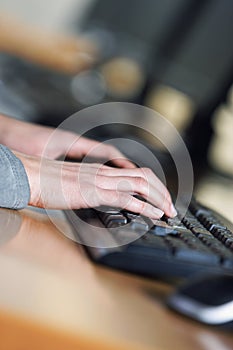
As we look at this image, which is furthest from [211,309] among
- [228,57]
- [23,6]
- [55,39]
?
[23,6]

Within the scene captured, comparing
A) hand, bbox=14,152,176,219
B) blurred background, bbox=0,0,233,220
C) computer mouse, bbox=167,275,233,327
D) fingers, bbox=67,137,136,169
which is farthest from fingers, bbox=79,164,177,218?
blurred background, bbox=0,0,233,220

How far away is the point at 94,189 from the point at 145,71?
1.98 m

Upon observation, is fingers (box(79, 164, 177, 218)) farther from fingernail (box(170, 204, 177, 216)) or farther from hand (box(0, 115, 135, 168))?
hand (box(0, 115, 135, 168))

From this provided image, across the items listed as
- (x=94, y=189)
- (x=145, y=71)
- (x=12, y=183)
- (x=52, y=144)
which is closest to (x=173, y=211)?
(x=94, y=189)

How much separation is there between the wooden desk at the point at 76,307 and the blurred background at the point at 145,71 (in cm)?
92

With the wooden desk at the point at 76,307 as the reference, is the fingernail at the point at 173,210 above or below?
below

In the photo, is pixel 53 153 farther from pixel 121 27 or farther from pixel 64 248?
pixel 121 27

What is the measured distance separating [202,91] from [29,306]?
6.33 ft

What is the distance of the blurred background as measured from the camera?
2.16 m

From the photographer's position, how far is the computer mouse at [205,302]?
23.0 inches

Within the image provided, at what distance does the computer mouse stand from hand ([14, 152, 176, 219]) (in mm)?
290

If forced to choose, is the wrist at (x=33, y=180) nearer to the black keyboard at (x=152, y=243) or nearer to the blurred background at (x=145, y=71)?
the black keyboard at (x=152, y=243)

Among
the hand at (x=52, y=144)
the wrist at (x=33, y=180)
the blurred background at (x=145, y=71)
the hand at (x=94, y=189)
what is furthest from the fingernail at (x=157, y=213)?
the blurred background at (x=145, y=71)

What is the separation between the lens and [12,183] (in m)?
0.87
